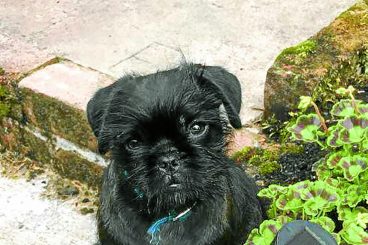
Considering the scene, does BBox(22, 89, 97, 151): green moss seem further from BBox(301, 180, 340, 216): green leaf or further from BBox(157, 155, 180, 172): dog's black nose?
BBox(301, 180, 340, 216): green leaf

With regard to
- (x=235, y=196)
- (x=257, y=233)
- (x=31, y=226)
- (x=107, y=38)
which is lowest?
(x=31, y=226)

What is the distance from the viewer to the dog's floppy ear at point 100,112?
3.93 metres

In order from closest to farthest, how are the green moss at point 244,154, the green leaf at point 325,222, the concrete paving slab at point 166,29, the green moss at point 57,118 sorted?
the green leaf at point 325,222
the green moss at point 244,154
the green moss at point 57,118
the concrete paving slab at point 166,29

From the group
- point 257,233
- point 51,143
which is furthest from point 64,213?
point 257,233

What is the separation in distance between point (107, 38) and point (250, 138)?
79.4 inches

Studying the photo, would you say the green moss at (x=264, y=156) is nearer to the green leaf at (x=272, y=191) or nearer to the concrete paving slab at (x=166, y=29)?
the concrete paving slab at (x=166, y=29)

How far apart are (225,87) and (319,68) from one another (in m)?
1.51

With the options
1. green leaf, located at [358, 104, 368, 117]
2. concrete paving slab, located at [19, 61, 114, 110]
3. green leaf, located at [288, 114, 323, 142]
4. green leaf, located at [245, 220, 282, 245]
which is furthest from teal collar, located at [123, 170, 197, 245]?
concrete paving slab, located at [19, 61, 114, 110]

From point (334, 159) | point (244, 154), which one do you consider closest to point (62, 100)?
point (244, 154)

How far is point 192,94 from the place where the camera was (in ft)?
12.3

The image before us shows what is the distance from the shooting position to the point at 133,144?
12.2 ft

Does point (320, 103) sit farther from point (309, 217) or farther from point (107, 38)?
point (107, 38)

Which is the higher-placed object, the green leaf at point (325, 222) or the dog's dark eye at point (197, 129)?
the dog's dark eye at point (197, 129)

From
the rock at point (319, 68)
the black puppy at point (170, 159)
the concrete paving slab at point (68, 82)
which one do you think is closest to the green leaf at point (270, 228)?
the black puppy at point (170, 159)
